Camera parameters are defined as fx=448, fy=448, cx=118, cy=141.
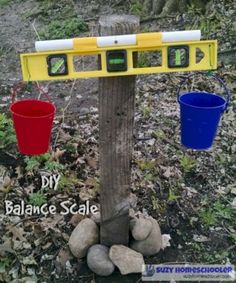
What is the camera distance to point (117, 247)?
271cm

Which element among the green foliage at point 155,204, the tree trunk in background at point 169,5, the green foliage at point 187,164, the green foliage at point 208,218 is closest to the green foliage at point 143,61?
the tree trunk in background at point 169,5

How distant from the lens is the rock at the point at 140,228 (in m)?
2.73

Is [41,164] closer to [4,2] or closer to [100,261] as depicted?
[100,261]

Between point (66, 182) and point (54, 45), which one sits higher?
point (54, 45)

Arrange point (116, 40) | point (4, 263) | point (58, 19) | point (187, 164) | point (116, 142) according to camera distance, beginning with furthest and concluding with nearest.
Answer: point (58, 19) → point (187, 164) → point (4, 263) → point (116, 142) → point (116, 40)

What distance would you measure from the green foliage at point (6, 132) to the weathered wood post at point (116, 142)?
4.80ft

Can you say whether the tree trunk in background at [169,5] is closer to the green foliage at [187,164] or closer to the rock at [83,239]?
the green foliage at [187,164]

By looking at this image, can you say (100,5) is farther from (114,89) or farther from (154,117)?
(114,89)

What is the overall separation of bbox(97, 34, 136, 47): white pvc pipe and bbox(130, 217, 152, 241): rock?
119 cm

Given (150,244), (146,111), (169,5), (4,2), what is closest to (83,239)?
(150,244)

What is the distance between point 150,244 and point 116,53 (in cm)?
131

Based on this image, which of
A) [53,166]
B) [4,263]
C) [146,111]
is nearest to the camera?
[4,263]

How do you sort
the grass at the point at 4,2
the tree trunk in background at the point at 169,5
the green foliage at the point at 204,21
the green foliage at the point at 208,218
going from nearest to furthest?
1. the green foliage at the point at 208,218
2. the green foliage at the point at 204,21
3. the tree trunk in background at the point at 169,5
4. the grass at the point at 4,2

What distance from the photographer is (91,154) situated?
148 inches
